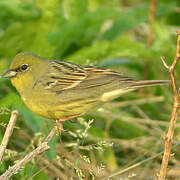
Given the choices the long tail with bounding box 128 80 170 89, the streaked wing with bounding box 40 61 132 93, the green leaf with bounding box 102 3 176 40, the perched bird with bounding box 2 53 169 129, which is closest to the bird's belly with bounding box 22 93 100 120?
the perched bird with bounding box 2 53 169 129

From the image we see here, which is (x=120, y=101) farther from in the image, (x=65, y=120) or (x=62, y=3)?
(x=65, y=120)

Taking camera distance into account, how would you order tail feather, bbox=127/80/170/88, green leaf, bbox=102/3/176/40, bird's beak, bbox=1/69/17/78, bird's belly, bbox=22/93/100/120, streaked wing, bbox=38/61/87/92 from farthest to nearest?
green leaf, bbox=102/3/176/40, streaked wing, bbox=38/61/87/92, bird's beak, bbox=1/69/17/78, bird's belly, bbox=22/93/100/120, tail feather, bbox=127/80/170/88

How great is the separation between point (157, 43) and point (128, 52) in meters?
0.44

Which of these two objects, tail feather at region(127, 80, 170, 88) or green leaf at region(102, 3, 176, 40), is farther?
green leaf at region(102, 3, 176, 40)

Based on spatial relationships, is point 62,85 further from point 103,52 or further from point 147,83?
point 103,52

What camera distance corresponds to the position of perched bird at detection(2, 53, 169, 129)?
3.43 meters

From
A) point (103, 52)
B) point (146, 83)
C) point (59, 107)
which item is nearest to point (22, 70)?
point (59, 107)

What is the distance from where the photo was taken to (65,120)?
3578 millimetres

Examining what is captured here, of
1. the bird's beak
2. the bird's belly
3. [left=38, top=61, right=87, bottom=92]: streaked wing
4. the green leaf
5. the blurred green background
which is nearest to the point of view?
the bird's belly

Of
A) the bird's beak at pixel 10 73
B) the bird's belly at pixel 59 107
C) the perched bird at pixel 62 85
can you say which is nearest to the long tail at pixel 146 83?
the perched bird at pixel 62 85

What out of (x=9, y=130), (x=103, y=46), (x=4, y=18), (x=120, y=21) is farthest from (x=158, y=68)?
(x=9, y=130)

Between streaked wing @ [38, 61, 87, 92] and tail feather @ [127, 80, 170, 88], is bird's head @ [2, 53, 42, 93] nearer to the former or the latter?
streaked wing @ [38, 61, 87, 92]

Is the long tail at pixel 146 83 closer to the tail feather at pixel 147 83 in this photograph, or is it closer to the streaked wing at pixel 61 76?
the tail feather at pixel 147 83

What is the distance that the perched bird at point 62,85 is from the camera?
343 cm
